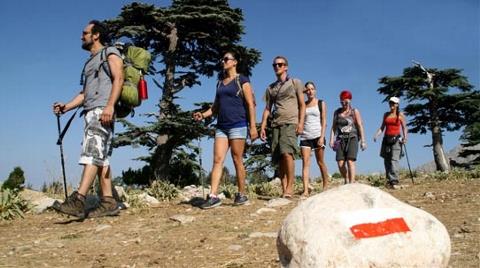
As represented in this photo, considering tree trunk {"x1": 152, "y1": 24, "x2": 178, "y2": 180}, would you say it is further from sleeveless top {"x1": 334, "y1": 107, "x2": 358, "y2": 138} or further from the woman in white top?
the woman in white top

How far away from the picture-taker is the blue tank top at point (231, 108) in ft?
19.8

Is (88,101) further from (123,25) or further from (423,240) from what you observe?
(123,25)

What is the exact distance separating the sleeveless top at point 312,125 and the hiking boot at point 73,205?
3514 millimetres

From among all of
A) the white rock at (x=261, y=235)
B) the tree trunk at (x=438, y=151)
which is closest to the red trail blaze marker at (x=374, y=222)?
the white rock at (x=261, y=235)

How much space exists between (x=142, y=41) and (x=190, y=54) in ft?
5.78

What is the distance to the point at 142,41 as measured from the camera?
16.6 m

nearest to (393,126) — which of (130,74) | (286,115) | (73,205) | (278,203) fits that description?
(286,115)

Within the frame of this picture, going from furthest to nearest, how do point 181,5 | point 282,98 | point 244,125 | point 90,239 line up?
point 181,5 → point 282,98 → point 244,125 → point 90,239

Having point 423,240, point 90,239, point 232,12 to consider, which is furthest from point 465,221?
point 232,12

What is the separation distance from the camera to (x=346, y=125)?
796 centimetres

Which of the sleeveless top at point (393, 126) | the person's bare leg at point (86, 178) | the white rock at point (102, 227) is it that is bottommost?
the white rock at point (102, 227)

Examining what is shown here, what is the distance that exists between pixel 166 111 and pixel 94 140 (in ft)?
33.9

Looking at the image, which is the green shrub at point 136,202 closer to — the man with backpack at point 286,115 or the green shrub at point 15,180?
the man with backpack at point 286,115

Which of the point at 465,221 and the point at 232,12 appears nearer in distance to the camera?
the point at 465,221
